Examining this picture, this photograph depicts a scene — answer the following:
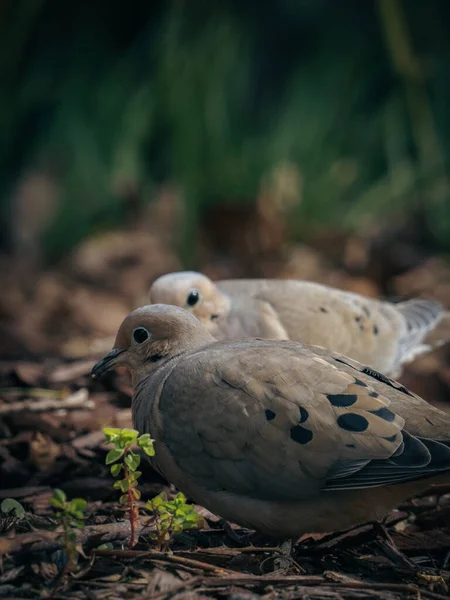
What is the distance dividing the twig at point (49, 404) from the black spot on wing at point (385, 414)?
72.8 inches

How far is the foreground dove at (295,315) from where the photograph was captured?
4.17m

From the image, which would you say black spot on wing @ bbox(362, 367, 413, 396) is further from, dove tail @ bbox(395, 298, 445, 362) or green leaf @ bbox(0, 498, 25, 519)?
dove tail @ bbox(395, 298, 445, 362)

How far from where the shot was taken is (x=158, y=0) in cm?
859

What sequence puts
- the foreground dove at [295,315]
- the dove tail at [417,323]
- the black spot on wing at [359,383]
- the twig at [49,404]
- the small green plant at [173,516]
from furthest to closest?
the dove tail at [417,323] → the foreground dove at [295,315] → the twig at [49,404] → the black spot on wing at [359,383] → the small green plant at [173,516]

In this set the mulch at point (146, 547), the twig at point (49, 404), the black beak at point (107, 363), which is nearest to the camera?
the mulch at point (146, 547)

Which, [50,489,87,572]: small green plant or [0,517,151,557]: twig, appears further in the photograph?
[0,517,151,557]: twig

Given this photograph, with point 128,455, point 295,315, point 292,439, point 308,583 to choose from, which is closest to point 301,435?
point 292,439

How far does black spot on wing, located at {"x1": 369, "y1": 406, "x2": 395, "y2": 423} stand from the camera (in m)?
2.68

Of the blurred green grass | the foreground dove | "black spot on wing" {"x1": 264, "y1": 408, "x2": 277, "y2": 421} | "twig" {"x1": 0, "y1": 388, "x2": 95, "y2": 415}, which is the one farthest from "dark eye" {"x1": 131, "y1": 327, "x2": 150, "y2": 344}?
the blurred green grass

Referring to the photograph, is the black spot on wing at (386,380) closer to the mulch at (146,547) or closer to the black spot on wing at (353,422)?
the black spot on wing at (353,422)

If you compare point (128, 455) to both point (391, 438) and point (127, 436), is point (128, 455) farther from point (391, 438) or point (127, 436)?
point (391, 438)

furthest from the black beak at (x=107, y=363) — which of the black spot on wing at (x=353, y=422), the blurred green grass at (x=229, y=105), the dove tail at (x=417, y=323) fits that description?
the blurred green grass at (x=229, y=105)

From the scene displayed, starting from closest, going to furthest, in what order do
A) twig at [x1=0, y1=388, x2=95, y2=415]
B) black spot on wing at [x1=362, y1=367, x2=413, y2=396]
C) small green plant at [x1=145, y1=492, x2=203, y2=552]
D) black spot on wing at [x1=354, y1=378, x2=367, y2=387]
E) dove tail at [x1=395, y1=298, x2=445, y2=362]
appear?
small green plant at [x1=145, y1=492, x2=203, y2=552]
black spot on wing at [x1=354, y1=378, x2=367, y2=387]
black spot on wing at [x1=362, y1=367, x2=413, y2=396]
twig at [x1=0, y1=388, x2=95, y2=415]
dove tail at [x1=395, y1=298, x2=445, y2=362]

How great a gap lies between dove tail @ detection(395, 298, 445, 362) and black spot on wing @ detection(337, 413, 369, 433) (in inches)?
Answer: 78.0
